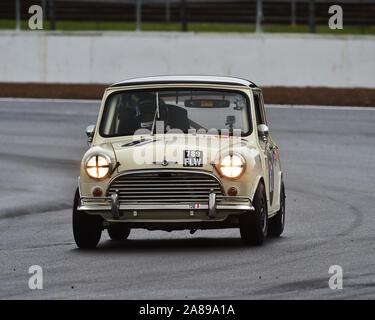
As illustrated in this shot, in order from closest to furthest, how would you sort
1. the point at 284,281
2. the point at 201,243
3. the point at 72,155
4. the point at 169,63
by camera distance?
the point at 284,281
the point at 201,243
the point at 72,155
the point at 169,63

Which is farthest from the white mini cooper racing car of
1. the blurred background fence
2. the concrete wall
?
the blurred background fence

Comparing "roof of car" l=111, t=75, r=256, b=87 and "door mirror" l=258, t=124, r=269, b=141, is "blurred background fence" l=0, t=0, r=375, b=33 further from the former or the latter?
"door mirror" l=258, t=124, r=269, b=141

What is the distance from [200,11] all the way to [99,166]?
2354 cm

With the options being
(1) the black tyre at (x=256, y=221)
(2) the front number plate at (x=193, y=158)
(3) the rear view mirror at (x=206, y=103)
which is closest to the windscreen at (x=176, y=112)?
(3) the rear view mirror at (x=206, y=103)

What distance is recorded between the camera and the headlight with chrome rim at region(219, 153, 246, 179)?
392 inches

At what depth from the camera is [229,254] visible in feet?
32.4

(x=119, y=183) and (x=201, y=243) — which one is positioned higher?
(x=119, y=183)

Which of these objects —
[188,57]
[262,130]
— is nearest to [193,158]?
[262,130]

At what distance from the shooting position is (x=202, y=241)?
37.1 ft

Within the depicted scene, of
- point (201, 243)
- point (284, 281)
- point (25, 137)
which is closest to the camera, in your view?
point (284, 281)

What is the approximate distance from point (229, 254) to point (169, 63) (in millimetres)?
17875

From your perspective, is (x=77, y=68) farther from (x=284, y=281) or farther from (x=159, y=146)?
(x=284, y=281)

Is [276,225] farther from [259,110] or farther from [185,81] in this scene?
[185,81]
